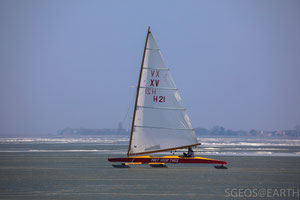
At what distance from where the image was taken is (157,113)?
169 ft

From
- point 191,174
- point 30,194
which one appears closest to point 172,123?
point 191,174

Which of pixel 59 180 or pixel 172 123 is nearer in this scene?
pixel 59 180

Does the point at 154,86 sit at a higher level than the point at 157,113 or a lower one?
higher

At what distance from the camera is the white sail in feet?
167

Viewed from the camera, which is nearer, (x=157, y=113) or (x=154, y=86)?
(x=154, y=86)

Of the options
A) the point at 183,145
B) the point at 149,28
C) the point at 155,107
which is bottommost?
the point at 183,145

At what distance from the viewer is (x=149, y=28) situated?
50.6m

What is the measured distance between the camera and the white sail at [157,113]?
50.8 meters

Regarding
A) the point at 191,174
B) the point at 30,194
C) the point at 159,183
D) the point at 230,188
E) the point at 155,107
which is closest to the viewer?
the point at 30,194

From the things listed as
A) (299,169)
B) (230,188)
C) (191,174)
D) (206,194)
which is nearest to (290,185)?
(230,188)

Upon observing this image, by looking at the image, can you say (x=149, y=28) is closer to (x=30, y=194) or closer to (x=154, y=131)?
(x=154, y=131)

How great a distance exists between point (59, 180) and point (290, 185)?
16967 millimetres

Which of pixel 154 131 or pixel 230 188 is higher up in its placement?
pixel 154 131

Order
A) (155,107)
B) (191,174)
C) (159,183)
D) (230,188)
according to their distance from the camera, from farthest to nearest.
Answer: (155,107) < (191,174) < (159,183) < (230,188)
